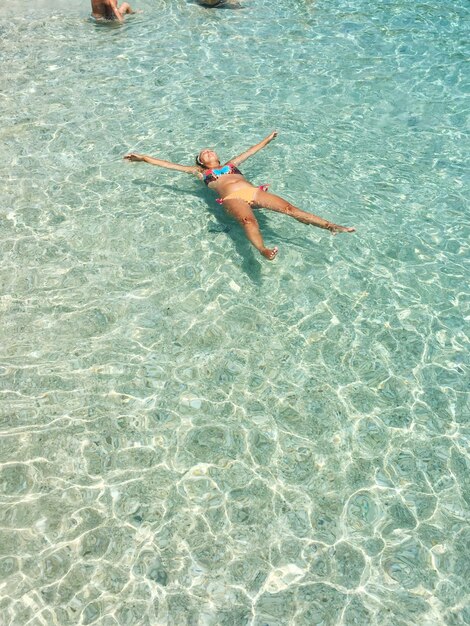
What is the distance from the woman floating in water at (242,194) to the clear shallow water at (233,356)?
33 cm

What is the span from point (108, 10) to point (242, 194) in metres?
7.24

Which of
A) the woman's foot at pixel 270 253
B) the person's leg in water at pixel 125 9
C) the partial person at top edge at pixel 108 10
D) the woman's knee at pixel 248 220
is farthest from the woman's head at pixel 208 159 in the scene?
the person's leg in water at pixel 125 9

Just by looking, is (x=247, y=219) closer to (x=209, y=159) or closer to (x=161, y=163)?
(x=209, y=159)

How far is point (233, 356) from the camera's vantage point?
19.6 ft

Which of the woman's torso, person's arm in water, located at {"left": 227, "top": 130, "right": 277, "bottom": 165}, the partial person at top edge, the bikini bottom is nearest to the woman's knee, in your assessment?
the bikini bottom

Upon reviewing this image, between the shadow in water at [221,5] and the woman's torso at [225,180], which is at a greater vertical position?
the shadow in water at [221,5]

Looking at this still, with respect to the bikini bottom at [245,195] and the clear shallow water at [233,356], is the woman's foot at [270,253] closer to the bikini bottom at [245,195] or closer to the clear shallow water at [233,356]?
the clear shallow water at [233,356]

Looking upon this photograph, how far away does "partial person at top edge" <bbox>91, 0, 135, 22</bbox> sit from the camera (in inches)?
471

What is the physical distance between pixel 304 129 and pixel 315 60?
101 inches

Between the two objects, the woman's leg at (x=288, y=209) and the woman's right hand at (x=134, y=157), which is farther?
the woman's right hand at (x=134, y=157)

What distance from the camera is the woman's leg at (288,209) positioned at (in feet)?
22.0

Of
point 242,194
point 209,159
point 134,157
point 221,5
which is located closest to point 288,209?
point 242,194

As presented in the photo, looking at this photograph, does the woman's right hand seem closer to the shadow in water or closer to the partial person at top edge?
the partial person at top edge

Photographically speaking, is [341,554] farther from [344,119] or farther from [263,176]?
[344,119]
